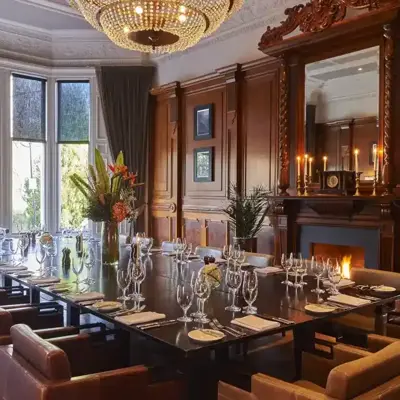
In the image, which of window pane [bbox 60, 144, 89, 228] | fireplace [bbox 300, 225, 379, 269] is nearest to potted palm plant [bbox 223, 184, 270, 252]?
fireplace [bbox 300, 225, 379, 269]

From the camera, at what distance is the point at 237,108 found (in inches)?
239

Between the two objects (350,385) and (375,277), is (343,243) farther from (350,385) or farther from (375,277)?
(350,385)

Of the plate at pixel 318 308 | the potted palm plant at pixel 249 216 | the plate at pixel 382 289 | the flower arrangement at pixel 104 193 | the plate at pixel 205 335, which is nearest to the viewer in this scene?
the plate at pixel 205 335

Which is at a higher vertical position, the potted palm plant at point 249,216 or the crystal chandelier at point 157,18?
the crystal chandelier at point 157,18

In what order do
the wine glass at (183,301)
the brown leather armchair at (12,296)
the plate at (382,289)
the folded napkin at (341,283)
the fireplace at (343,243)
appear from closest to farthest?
the wine glass at (183,301) → the plate at (382,289) → the folded napkin at (341,283) → the brown leather armchair at (12,296) → the fireplace at (343,243)

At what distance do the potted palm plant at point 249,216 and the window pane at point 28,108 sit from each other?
11.5ft

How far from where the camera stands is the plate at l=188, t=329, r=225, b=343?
74.3 inches

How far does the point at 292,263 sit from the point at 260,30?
3723mm

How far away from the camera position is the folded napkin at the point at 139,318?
2.14 meters

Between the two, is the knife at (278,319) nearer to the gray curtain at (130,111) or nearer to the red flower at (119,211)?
the red flower at (119,211)

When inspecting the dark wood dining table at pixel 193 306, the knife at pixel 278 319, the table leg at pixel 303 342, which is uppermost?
the knife at pixel 278 319

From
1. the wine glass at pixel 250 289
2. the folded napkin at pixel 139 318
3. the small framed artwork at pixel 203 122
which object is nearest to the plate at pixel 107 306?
the folded napkin at pixel 139 318

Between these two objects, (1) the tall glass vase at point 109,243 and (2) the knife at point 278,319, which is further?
(1) the tall glass vase at point 109,243

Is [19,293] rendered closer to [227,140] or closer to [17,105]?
[227,140]
